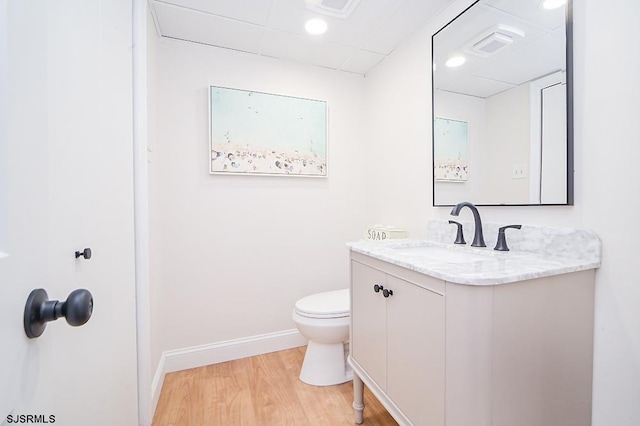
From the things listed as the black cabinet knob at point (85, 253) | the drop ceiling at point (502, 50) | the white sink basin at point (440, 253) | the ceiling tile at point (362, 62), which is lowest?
the white sink basin at point (440, 253)

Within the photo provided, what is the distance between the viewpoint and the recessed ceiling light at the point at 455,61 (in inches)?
59.1

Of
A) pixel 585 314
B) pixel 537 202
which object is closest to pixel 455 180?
pixel 537 202

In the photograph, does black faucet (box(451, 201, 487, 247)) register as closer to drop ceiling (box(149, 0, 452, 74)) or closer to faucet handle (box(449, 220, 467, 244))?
faucet handle (box(449, 220, 467, 244))

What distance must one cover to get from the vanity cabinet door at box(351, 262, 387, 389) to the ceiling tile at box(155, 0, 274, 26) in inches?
59.9

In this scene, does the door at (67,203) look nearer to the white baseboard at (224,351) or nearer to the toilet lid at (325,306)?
the white baseboard at (224,351)

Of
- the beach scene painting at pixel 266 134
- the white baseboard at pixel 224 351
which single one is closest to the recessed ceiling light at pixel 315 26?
the beach scene painting at pixel 266 134

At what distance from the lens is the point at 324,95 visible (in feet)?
7.38

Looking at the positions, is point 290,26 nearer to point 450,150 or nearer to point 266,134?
point 266,134

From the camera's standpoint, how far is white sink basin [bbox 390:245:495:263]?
1212 mm

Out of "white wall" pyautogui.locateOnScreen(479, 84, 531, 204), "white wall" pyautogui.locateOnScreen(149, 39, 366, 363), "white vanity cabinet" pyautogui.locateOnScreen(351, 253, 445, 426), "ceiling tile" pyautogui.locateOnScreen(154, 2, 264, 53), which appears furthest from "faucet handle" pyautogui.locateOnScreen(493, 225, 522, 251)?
"ceiling tile" pyautogui.locateOnScreen(154, 2, 264, 53)

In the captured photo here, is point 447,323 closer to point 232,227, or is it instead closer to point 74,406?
point 74,406

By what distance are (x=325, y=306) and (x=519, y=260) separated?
1.06m

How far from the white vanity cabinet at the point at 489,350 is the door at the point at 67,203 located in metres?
0.93

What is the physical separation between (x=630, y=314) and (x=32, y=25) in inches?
65.6
